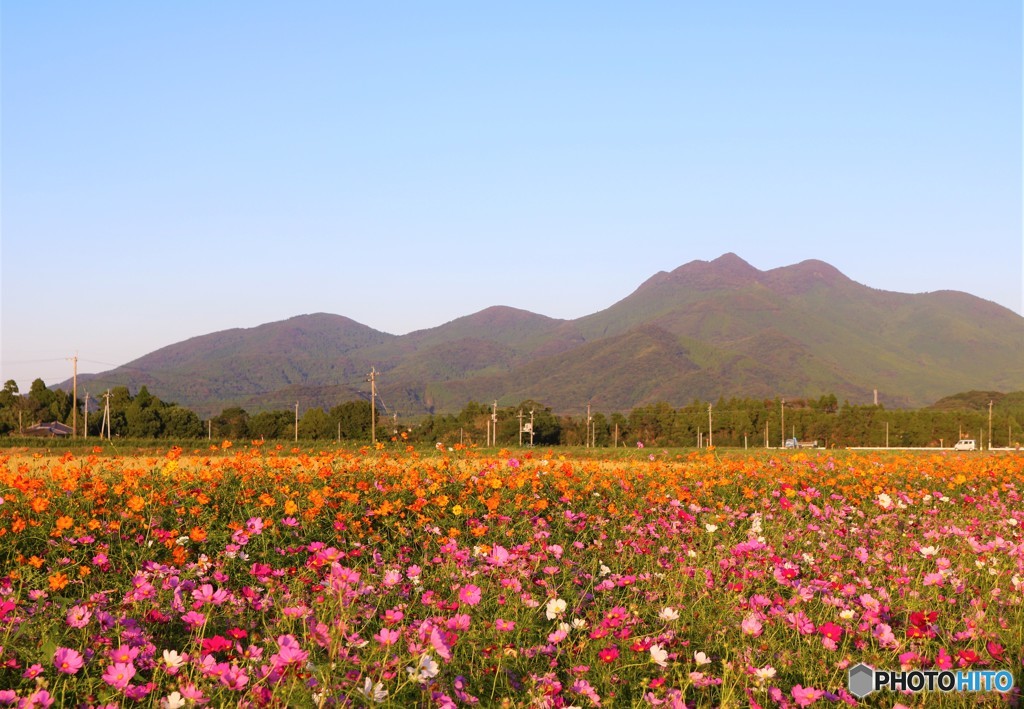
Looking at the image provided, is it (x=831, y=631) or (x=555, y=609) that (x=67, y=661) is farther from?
(x=831, y=631)

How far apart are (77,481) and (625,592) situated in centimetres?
515

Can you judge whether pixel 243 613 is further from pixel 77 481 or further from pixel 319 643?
pixel 77 481

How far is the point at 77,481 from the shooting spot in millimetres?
7879

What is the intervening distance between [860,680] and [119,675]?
11.4 ft

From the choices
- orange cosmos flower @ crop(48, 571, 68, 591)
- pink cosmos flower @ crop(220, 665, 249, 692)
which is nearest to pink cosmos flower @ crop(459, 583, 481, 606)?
Result: pink cosmos flower @ crop(220, 665, 249, 692)

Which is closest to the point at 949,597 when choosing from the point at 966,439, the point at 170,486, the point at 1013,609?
the point at 1013,609

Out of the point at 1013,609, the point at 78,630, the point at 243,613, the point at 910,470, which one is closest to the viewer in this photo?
the point at 78,630

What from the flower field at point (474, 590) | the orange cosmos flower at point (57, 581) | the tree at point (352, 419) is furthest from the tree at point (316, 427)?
the orange cosmos flower at point (57, 581)

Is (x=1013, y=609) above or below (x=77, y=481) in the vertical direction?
below

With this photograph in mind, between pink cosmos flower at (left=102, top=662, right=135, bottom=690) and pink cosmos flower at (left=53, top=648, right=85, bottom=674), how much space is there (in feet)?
0.38

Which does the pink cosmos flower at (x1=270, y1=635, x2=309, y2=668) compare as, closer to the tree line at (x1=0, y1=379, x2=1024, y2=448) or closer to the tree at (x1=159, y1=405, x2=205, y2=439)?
the tree line at (x1=0, y1=379, x2=1024, y2=448)

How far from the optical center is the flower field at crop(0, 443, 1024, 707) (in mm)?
3873

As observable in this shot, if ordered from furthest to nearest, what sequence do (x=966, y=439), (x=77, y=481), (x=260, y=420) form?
(x=260, y=420)
(x=966, y=439)
(x=77, y=481)

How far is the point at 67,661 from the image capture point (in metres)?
3.48
